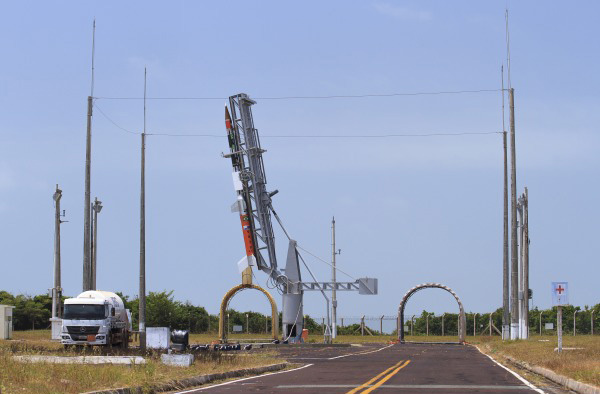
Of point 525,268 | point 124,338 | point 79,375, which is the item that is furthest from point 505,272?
point 79,375

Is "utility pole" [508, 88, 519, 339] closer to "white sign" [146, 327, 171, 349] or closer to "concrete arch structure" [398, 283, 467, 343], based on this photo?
"concrete arch structure" [398, 283, 467, 343]

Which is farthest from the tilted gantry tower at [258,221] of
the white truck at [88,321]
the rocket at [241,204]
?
the white truck at [88,321]

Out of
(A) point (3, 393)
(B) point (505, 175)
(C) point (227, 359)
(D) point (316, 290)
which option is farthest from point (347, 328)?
(A) point (3, 393)

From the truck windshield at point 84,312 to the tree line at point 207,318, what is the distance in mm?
35374

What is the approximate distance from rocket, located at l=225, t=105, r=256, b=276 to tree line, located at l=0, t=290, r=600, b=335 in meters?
17.4

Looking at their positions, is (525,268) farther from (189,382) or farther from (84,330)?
(189,382)

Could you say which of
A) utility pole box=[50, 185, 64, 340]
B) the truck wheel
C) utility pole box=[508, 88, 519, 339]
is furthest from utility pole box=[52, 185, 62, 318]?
utility pole box=[508, 88, 519, 339]

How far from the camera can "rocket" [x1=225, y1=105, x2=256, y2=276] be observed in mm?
63000

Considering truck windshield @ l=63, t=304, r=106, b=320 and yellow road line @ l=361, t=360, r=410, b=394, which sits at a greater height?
truck windshield @ l=63, t=304, r=106, b=320

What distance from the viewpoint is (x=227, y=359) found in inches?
1257

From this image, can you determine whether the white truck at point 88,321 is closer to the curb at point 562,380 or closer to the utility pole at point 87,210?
the utility pole at point 87,210

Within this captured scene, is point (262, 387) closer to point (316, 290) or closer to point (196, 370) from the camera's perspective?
point (196, 370)

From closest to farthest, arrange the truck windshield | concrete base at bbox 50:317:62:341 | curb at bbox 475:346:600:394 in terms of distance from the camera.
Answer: curb at bbox 475:346:600:394
the truck windshield
concrete base at bbox 50:317:62:341

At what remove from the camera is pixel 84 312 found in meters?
44.2
